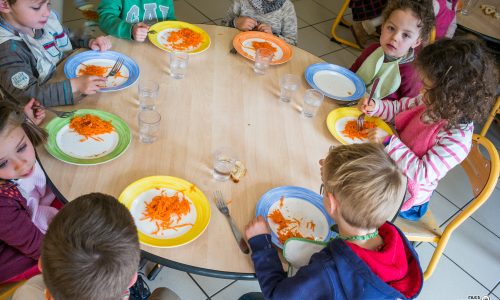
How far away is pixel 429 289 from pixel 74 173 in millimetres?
2024

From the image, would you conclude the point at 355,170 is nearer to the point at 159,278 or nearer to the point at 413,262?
the point at 413,262

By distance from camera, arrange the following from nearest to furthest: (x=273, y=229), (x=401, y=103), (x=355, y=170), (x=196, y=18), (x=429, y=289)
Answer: (x=355, y=170) → (x=273, y=229) → (x=401, y=103) → (x=429, y=289) → (x=196, y=18)

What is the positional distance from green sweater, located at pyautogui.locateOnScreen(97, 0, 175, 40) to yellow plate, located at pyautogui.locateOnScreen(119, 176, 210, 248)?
1.09 m

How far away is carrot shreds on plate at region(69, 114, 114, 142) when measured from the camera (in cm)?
147

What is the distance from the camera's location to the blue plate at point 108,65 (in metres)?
1.72

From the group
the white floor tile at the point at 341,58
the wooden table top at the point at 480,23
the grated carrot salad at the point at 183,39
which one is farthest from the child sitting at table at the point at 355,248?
the white floor tile at the point at 341,58

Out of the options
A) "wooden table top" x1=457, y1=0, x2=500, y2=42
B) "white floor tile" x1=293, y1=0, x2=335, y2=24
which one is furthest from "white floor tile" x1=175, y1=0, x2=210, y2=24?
"wooden table top" x1=457, y1=0, x2=500, y2=42

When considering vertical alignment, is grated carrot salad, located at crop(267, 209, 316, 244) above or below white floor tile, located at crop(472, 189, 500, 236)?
above

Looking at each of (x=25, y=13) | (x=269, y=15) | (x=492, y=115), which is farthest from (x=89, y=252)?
(x=492, y=115)

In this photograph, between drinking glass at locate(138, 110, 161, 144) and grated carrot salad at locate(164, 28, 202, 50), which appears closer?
drinking glass at locate(138, 110, 161, 144)

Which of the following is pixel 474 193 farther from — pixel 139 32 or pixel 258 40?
pixel 139 32

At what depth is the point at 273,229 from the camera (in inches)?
51.9

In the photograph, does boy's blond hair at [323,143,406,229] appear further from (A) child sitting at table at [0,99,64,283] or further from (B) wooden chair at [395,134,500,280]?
(A) child sitting at table at [0,99,64,283]

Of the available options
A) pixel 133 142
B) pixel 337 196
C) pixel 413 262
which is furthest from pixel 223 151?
pixel 413 262
